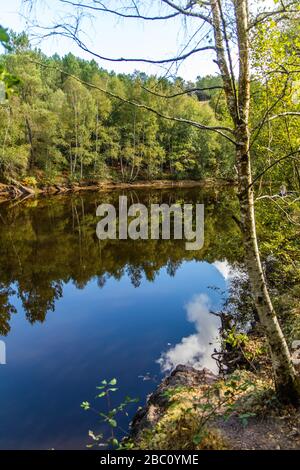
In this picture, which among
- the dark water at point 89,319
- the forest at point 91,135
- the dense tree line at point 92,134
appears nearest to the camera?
the dark water at point 89,319

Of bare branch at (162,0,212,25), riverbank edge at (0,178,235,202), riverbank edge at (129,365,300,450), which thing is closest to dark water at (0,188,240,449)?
riverbank edge at (129,365,300,450)

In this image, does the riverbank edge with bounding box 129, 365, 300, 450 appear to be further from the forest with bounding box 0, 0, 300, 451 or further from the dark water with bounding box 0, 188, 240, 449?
the dark water with bounding box 0, 188, 240, 449

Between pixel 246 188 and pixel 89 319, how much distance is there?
902 centimetres

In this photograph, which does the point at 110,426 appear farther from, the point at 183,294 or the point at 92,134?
the point at 92,134

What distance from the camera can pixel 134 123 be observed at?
52.6 metres

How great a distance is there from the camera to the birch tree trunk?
4277 millimetres

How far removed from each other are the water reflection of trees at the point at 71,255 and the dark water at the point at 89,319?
0.19 ft

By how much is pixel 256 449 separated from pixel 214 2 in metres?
5.48

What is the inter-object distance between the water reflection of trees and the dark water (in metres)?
0.06

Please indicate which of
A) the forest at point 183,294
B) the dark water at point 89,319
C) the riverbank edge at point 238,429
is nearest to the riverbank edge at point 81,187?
the forest at point 183,294

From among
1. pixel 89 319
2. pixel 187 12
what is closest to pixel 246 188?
pixel 187 12

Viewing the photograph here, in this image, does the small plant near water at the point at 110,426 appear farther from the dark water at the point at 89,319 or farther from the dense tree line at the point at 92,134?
the dense tree line at the point at 92,134

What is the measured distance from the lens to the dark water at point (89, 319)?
771 centimetres

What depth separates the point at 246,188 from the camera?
4.60 m
